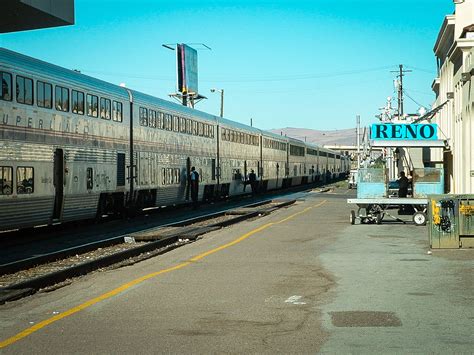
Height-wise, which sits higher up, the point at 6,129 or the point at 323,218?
the point at 6,129

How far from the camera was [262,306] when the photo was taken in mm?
8820

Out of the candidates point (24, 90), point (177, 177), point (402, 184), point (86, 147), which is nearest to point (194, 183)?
point (177, 177)

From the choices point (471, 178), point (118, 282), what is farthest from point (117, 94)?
point (471, 178)

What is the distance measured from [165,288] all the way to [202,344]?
343 centimetres

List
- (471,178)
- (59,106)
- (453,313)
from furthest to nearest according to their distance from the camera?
(471,178), (59,106), (453,313)

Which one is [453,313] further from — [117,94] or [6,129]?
[117,94]

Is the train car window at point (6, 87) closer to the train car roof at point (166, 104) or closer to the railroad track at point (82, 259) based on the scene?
the railroad track at point (82, 259)

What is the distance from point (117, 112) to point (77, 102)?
328 centimetres

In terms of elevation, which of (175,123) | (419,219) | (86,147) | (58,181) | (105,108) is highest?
(175,123)

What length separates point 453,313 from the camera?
27.1 ft

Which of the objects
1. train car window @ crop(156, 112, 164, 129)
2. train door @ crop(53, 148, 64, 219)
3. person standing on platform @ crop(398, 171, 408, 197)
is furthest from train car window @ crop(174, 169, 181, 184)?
train door @ crop(53, 148, 64, 219)

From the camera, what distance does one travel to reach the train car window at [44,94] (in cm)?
1736

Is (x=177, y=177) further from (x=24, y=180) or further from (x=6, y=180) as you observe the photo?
(x=6, y=180)

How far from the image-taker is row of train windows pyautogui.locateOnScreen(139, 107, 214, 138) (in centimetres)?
2586
